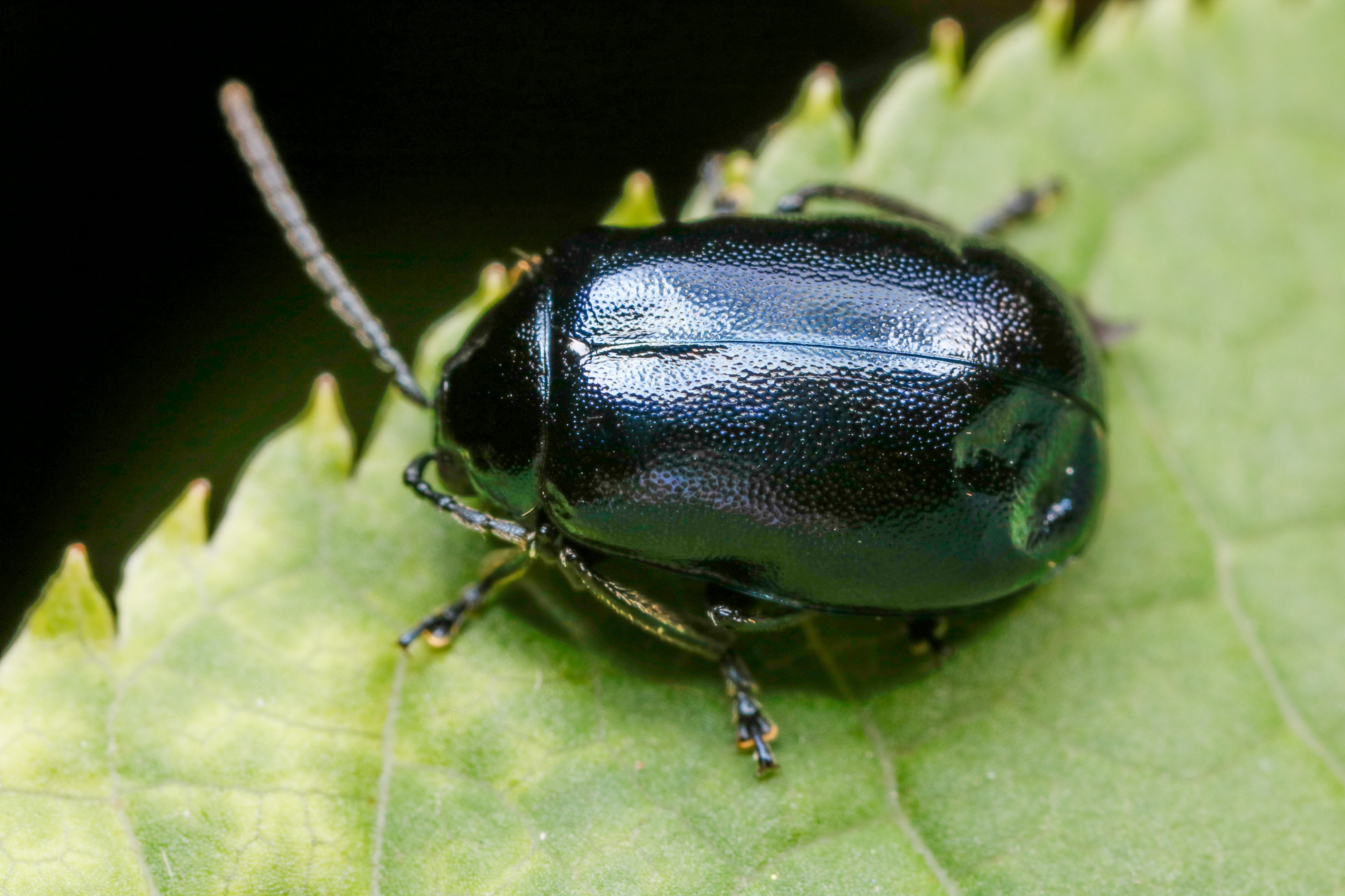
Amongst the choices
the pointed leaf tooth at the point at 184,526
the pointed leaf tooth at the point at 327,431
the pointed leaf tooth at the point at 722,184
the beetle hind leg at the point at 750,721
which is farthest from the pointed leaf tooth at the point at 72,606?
the pointed leaf tooth at the point at 722,184

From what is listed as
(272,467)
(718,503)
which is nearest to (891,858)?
(718,503)

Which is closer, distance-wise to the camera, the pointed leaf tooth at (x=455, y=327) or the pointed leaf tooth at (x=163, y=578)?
the pointed leaf tooth at (x=163, y=578)

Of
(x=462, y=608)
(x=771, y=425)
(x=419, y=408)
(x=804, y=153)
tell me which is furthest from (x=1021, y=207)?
(x=462, y=608)

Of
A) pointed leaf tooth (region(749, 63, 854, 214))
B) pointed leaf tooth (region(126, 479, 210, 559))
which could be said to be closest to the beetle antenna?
pointed leaf tooth (region(126, 479, 210, 559))

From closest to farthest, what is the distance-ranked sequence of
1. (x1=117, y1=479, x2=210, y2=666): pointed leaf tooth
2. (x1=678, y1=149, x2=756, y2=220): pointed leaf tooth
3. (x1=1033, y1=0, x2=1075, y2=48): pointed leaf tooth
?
(x1=117, y1=479, x2=210, y2=666): pointed leaf tooth < (x1=678, y1=149, x2=756, y2=220): pointed leaf tooth < (x1=1033, y1=0, x2=1075, y2=48): pointed leaf tooth

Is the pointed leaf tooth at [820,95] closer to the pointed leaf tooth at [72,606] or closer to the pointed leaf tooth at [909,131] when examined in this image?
the pointed leaf tooth at [909,131]

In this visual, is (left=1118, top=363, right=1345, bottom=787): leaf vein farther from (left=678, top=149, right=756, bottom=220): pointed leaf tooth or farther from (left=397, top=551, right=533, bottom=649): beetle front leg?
(left=397, top=551, right=533, bottom=649): beetle front leg
